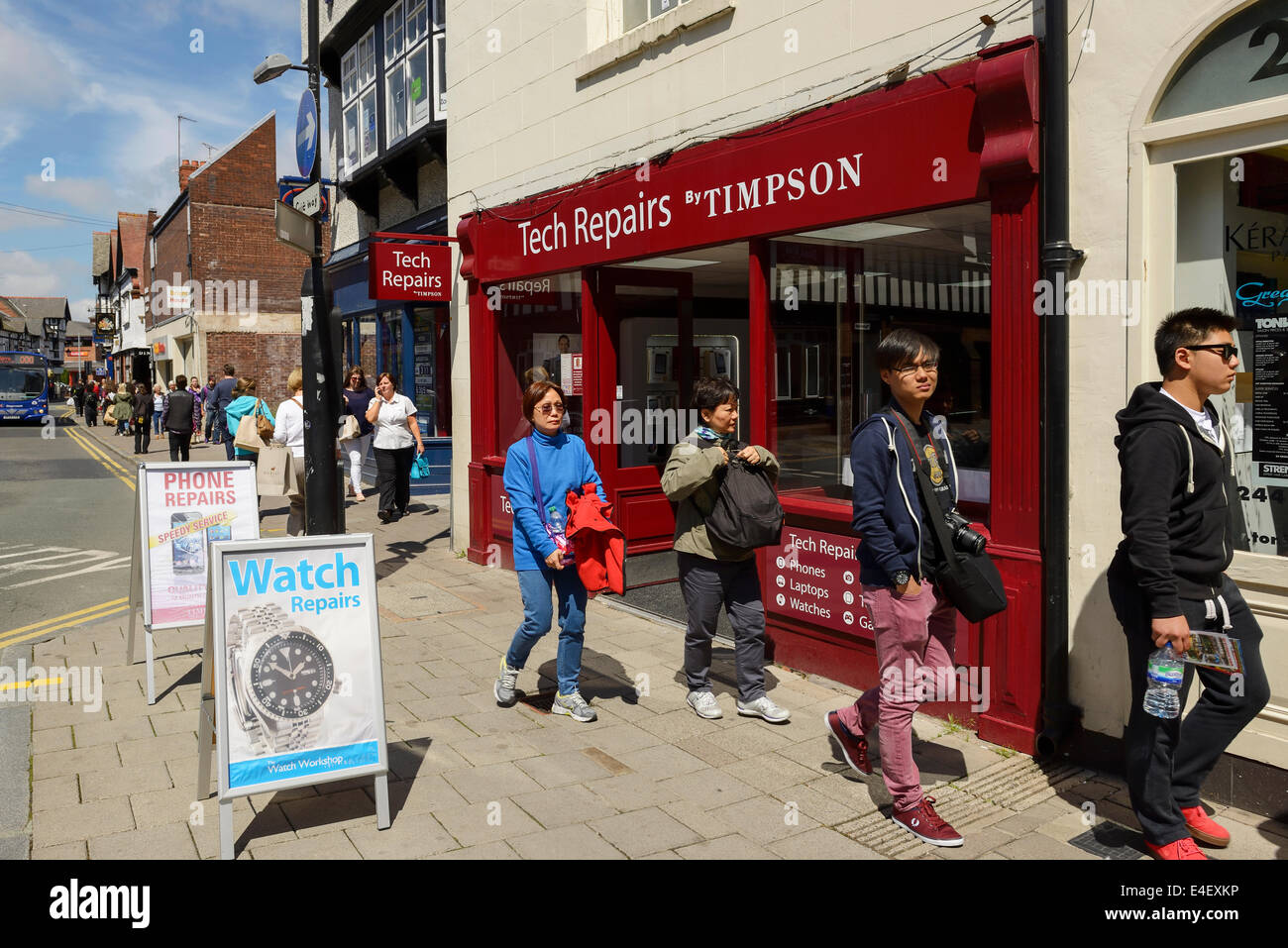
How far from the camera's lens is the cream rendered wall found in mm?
5480

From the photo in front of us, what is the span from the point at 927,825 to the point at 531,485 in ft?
8.40

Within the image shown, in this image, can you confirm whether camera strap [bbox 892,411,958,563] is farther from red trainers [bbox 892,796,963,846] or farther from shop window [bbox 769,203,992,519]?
shop window [bbox 769,203,992,519]

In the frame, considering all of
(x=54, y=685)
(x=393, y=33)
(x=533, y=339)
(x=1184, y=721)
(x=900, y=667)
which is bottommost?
(x=54, y=685)

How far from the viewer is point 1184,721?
12.3ft

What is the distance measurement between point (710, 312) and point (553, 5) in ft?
9.91

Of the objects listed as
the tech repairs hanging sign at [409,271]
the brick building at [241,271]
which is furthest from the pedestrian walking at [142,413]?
the tech repairs hanging sign at [409,271]

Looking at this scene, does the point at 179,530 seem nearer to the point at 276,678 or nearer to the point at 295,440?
the point at 276,678

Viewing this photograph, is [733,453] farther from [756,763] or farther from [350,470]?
[350,470]

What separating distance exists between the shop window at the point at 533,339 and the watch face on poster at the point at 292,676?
516 centimetres

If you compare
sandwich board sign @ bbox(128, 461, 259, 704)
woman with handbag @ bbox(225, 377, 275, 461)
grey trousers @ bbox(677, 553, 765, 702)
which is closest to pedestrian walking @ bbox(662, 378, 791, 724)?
grey trousers @ bbox(677, 553, 765, 702)

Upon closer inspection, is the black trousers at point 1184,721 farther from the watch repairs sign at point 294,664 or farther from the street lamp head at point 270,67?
the street lamp head at point 270,67

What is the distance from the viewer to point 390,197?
15945 mm

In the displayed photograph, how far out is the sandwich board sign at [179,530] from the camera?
19.6 ft

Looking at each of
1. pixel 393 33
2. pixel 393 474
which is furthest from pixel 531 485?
pixel 393 33
